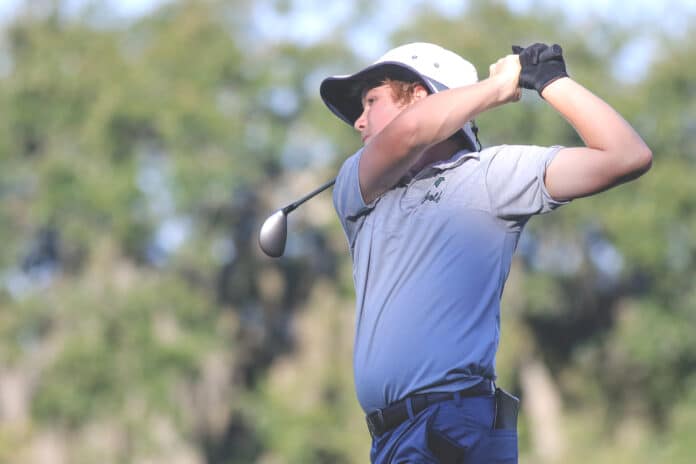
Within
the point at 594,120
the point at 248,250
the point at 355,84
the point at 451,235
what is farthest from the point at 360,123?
the point at 248,250

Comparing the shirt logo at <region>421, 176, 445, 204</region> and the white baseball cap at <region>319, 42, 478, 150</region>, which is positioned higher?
the white baseball cap at <region>319, 42, 478, 150</region>

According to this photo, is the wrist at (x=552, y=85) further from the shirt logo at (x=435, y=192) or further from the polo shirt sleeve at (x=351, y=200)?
the polo shirt sleeve at (x=351, y=200)

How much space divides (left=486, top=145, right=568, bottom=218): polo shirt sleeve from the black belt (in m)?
0.51

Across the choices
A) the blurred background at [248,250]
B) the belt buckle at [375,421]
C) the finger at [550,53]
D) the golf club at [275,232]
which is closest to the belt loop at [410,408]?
the belt buckle at [375,421]

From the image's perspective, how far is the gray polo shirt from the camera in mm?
3928

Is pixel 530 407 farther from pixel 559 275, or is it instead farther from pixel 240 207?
Result: pixel 240 207

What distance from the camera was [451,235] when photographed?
13.2 ft

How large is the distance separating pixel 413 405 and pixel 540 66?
104 cm

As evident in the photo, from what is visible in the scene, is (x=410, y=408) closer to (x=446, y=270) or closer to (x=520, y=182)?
(x=446, y=270)

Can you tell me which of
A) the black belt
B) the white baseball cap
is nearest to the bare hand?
the white baseball cap

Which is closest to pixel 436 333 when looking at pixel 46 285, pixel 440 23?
pixel 440 23

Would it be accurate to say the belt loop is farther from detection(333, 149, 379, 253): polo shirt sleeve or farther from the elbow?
the elbow

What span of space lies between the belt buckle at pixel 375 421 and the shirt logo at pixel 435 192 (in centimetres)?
65

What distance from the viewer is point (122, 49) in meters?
32.9
